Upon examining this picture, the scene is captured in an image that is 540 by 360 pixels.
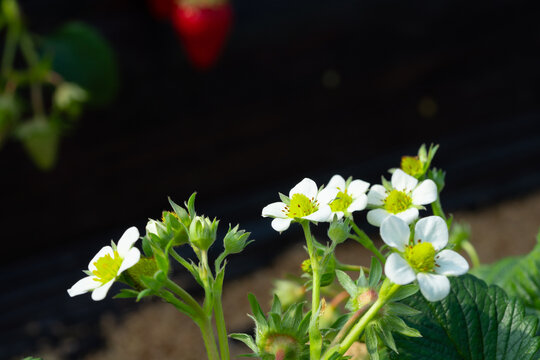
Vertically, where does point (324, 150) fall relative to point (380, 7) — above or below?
below

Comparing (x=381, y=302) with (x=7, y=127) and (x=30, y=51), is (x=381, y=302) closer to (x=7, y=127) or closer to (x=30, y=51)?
(x=7, y=127)

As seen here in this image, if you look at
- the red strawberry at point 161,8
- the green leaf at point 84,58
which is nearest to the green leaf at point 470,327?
the green leaf at point 84,58

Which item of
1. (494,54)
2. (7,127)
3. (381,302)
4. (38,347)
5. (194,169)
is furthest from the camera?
(494,54)

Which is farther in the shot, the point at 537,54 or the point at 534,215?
Answer: the point at 537,54

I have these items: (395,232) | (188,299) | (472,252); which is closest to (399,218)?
(395,232)

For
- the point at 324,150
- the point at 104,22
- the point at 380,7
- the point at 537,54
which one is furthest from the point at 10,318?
the point at 537,54

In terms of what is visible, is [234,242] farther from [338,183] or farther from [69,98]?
[69,98]

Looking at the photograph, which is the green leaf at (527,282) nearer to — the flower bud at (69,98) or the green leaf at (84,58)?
the flower bud at (69,98)
